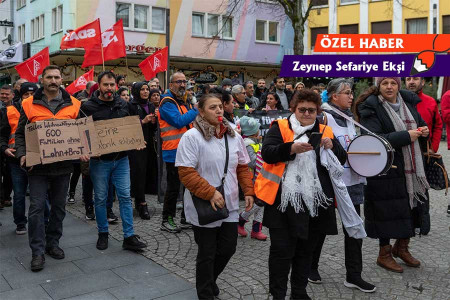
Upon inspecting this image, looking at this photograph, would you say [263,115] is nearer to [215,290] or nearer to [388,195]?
[388,195]

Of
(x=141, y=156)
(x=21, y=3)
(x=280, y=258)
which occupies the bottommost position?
(x=280, y=258)

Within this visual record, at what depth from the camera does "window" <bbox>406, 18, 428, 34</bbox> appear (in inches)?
1266

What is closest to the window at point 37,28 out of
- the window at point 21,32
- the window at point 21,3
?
the window at point 21,32

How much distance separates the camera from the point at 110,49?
1141 centimetres

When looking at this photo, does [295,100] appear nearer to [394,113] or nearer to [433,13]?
[394,113]

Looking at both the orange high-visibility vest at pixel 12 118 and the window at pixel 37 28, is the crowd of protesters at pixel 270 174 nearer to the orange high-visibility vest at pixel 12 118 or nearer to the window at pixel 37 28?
the orange high-visibility vest at pixel 12 118

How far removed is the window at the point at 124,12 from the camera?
2806 cm

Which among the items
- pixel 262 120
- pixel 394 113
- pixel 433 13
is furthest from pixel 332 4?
pixel 394 113

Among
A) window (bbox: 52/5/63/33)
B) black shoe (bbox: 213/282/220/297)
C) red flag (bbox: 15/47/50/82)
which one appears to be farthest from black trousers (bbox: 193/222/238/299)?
window (bbox: 52/5/63/33)

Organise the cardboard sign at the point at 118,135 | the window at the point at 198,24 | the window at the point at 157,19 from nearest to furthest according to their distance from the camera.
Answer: the cardboard sign at the point at 118,135 < the window at the point at 157,19 < the window at the point at 198,24

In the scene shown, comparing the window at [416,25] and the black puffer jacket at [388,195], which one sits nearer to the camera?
the black puffer jacket at [388,195]

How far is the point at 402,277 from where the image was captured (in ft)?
16.1

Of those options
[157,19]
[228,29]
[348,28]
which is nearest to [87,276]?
[157,19]

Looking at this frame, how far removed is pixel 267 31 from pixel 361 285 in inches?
Answer: 1224
